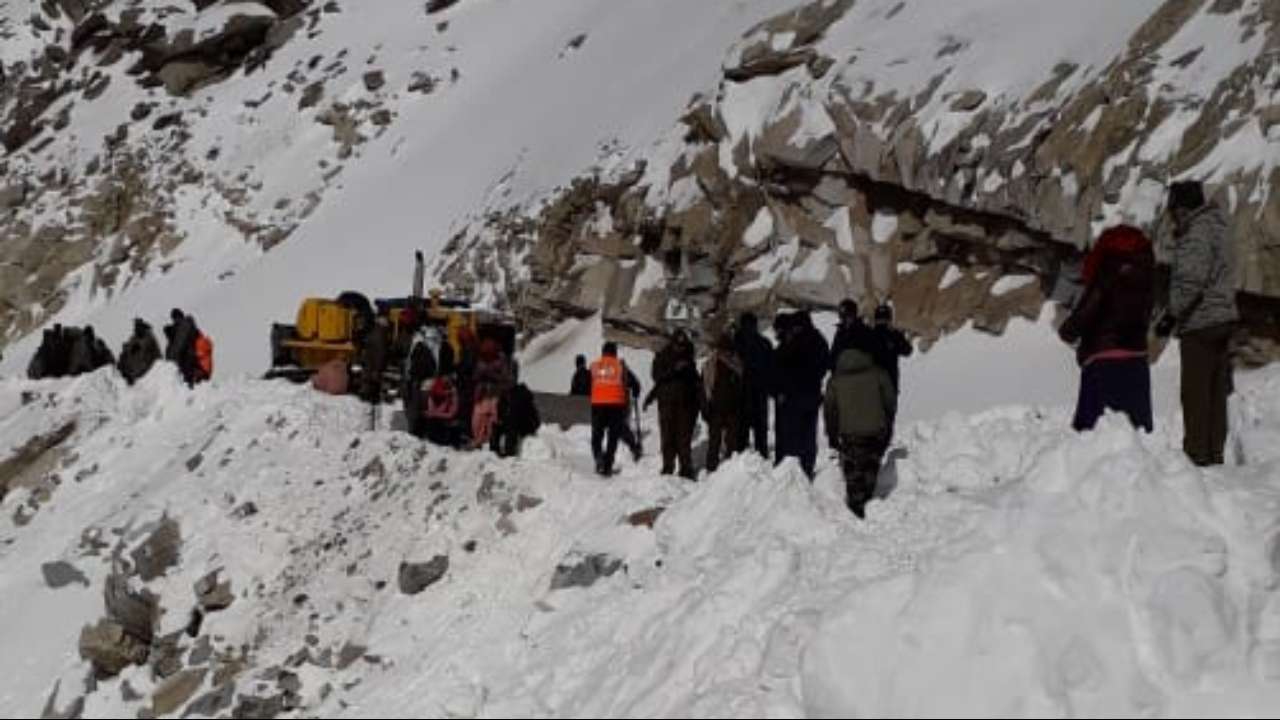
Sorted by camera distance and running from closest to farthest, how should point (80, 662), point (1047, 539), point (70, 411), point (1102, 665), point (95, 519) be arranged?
point (1102, 665) → point (1047, 539) → point (80, 662) → point (95, 519) → point (70, 411)

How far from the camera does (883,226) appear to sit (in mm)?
19875

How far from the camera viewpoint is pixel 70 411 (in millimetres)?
21797

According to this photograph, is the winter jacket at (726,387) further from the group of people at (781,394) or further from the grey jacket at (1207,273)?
the grey jacket at (1207,273)

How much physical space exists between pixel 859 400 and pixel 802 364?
1558 mm

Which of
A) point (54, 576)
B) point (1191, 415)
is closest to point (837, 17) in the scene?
point (54, 576)

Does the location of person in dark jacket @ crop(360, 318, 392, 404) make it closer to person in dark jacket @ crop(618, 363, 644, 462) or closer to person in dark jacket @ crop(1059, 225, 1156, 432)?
person in dark jacket @ crop(618, 363, 644, 462)

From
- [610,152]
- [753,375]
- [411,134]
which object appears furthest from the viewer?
[411,134]

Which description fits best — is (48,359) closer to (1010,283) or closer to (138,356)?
(138,356)

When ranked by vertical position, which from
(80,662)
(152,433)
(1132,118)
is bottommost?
(80,662)

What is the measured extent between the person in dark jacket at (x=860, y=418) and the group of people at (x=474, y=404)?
16.8 ft

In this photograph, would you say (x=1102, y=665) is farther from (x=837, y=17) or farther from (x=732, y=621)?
(x=837, y=17)

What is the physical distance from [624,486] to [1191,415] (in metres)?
4.92

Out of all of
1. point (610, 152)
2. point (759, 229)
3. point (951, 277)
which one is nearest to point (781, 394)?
point (951, 277)

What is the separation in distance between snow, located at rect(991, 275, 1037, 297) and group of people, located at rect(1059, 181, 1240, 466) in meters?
9.24
